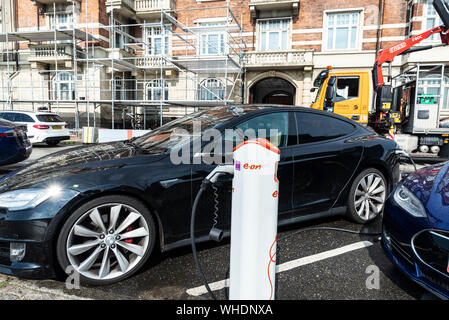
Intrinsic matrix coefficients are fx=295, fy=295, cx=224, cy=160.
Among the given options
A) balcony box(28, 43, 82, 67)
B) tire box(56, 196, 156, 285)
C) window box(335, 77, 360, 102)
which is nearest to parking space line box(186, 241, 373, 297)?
tire box(56, 196, 156, 285)

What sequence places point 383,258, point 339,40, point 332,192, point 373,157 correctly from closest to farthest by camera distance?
point 383,258 → point 332,192 → point 373,157 → point 339,40

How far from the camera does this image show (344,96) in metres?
8.82

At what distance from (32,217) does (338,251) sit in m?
2.63

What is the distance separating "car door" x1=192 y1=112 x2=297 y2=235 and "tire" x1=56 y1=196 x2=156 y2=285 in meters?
0.46

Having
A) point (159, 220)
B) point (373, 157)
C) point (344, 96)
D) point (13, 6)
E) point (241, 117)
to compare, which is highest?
point (13, 6)

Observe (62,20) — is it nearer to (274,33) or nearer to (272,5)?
(272,5)

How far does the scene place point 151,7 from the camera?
1803cm

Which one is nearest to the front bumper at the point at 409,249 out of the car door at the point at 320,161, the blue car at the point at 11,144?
the car door at the point at 320,161

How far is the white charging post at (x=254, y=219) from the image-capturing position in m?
1.62

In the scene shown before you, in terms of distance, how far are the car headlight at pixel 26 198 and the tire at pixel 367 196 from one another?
3016 mm

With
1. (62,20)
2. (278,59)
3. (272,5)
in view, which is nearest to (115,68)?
(62,20)

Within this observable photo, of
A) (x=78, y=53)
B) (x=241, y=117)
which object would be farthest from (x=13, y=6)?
(x=241, y=117)

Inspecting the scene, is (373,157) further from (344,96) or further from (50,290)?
(344,96)

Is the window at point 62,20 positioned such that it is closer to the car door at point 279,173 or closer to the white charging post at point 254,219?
the car door at point 279,173
